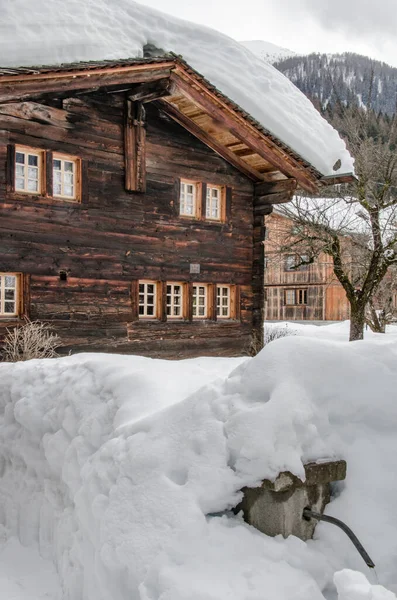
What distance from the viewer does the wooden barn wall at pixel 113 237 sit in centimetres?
1088

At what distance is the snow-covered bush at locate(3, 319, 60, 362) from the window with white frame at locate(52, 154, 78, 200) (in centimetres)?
272

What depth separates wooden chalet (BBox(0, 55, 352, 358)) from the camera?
10.7 meters

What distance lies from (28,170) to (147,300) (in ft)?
12.8

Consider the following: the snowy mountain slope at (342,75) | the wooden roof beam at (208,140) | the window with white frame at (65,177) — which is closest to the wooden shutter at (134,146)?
the wooden roof beam at (208,140)

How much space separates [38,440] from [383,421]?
10.9 ft

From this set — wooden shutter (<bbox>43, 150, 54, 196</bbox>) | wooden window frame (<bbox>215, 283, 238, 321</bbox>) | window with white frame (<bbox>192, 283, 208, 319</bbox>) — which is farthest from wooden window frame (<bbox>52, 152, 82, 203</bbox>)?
wooden window frame (<bbox>215, 283, 238, 321</bbox>)

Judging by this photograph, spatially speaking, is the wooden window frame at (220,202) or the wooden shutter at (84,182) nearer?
the wooden shutter at (84,182)

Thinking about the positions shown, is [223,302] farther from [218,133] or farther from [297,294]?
[297,294]

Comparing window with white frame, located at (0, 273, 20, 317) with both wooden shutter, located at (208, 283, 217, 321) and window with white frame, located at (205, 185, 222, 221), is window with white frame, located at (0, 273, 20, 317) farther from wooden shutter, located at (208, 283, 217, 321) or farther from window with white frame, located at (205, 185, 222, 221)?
window with white frame, located at (205, 185, 222, 221)

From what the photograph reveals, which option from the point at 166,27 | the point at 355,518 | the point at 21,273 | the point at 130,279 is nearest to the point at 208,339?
the point at 130,279

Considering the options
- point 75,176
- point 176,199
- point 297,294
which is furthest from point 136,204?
point 297,294

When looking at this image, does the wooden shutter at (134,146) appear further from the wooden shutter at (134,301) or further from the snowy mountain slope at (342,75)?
the snowy mountain slope at (342,75)

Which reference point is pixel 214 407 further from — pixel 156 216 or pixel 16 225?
pixel 156 216

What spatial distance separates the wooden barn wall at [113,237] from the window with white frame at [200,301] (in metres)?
0.26
